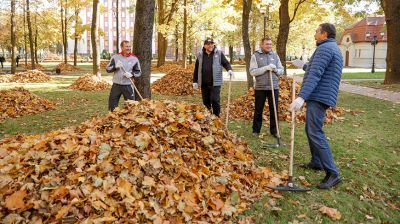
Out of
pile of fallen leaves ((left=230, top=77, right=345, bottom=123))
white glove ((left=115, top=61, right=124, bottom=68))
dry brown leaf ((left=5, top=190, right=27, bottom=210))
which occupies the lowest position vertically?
dry brown leaf ((left=5, top=190, right=27, bottom=210))

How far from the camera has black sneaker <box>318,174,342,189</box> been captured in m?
5.11

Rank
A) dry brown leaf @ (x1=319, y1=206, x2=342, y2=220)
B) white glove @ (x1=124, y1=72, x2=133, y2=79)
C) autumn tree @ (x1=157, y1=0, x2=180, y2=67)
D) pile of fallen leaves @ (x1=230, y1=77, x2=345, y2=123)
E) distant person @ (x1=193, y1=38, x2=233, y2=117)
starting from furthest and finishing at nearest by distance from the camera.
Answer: autumn tree @ (x1=157, y1=0, x2=180, y2=67) → pile of fallen leaves @ (x1=230, y1=77, x2=345, y2=123) → distant person @ (x1=193, y1=38, x2=233, y2=117) → white glove @ (x1=124, y1=72, x2=133, y2=79) → dry brown leaf @ (x1=319, y1=206, x2=342, y2=220)

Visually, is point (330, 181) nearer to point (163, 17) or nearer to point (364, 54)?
point (163, 17)

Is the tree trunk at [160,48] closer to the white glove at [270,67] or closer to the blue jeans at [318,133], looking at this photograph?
the white glove at [270,67]

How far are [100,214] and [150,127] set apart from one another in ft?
4.97

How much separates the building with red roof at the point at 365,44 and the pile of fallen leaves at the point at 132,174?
56606 mm

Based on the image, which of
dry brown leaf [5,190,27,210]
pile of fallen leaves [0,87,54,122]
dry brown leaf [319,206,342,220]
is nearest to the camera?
dry brown leaf [5,190,27,210]

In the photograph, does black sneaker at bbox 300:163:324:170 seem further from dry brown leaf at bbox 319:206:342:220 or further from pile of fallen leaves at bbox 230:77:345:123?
pile of fallen leaves at bbox 230:77:345:123

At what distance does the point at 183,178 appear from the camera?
450 centimetres

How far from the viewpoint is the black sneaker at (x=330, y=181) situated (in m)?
5.11

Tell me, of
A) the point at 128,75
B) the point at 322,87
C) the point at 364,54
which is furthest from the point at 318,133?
the point at 364,54

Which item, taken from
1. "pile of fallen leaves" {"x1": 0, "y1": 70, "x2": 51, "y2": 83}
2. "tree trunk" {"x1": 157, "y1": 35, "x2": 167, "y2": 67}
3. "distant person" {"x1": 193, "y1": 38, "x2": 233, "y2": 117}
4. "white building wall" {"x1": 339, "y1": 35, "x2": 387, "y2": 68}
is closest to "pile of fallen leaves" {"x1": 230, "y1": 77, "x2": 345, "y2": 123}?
"distant person" {"x1": 193, "y1": 38, "x2": 233, "y2": 117}

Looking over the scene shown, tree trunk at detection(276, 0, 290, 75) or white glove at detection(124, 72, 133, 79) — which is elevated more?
tree trunk at detection(276, 0, 290, 75)

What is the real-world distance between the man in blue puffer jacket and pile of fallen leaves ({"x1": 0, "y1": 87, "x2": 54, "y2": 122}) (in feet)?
26.4
